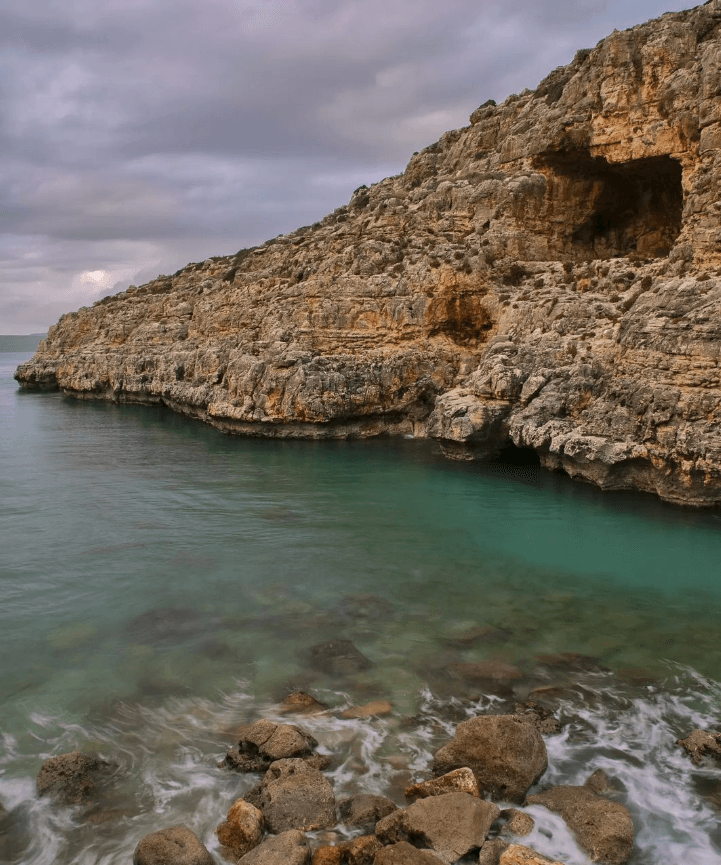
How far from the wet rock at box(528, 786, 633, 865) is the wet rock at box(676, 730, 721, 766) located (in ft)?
5.68

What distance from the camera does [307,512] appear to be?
814 inches

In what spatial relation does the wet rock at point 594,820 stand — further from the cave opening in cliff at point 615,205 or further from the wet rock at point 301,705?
the cave opening in cliff at point 615,205

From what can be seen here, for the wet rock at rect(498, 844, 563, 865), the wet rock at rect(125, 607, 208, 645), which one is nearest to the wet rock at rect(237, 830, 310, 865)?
the wet rock at rect(498, 844, 563, 865)

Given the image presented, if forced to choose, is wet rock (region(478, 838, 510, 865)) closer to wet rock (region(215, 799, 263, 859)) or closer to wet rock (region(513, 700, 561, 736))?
wet rock (region(513, 700, 561, 736))

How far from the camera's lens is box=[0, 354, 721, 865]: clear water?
8.45 metres

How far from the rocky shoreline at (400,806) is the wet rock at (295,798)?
0.04ft

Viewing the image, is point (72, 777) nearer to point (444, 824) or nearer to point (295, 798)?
point (295, 798)

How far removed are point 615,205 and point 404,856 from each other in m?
35.5

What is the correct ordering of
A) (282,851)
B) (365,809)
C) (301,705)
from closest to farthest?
(282,851)
(365,809)
(301,705)

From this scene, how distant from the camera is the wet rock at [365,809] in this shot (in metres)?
7.68

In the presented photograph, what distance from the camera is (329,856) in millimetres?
6996

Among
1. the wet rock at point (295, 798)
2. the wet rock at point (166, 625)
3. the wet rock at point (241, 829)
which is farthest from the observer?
the wet rock at point (166, 625)

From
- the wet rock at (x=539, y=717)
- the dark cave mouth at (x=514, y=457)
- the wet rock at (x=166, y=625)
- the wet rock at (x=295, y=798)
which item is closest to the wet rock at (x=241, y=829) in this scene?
the wet rock at (x=295, y=798)

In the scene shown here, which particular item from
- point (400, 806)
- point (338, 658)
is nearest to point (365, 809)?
point (400, 806)
